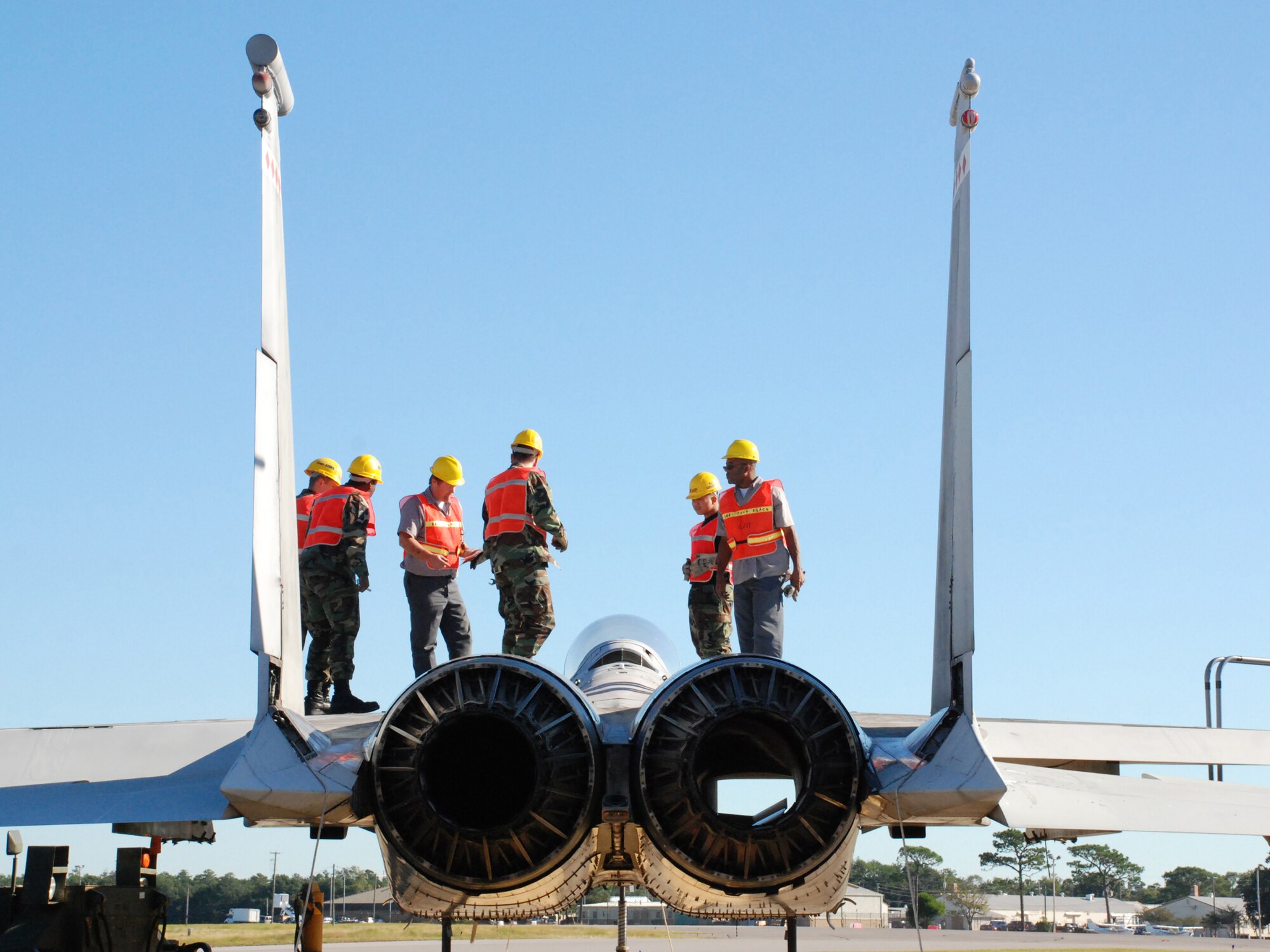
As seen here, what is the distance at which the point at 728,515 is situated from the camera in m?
10.5

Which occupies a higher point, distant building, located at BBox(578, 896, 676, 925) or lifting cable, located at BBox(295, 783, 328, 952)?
lifting cable, located at BBox(295, 783, 328, 952)

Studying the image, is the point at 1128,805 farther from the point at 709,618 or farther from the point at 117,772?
the point at 709,618

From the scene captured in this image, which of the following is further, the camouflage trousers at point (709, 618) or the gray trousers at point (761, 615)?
the camouflage trousers at point (709, 618)

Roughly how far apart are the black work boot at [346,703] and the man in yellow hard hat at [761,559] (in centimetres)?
290

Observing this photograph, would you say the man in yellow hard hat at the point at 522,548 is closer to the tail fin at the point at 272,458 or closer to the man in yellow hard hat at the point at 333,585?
the man in yellow hard hat at the point at 333,585

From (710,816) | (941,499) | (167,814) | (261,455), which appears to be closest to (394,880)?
(167,814)

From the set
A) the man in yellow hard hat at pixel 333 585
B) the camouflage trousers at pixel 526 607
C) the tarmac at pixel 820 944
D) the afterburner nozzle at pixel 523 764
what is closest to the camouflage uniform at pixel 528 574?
the camouflage trousers at pixel 526 607

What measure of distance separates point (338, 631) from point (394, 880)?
5.21 metres

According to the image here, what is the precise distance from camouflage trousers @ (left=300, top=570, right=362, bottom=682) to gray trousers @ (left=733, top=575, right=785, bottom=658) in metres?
3.12

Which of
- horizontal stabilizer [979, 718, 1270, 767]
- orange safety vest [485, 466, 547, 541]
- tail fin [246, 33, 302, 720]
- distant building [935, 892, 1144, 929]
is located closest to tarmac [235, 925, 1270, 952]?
orange safety vest [485, 466, 547, 541]

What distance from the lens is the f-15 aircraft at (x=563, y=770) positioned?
5.52 meters

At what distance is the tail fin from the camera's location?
20.0ft

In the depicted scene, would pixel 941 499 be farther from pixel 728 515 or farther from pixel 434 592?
pixel 434 592

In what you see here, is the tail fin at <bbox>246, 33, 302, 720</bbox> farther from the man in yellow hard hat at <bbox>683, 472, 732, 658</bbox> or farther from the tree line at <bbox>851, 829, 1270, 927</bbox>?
the tree line at <bbox>851, 829, 1270, 927</bbox>
